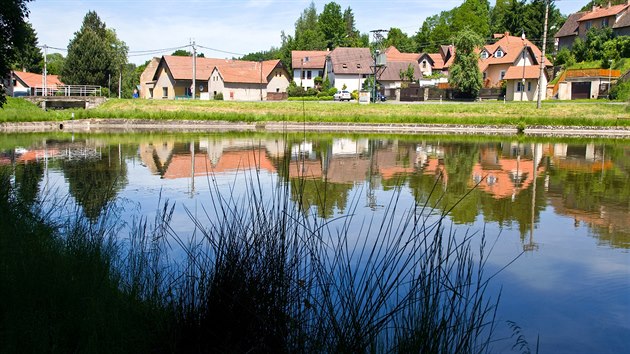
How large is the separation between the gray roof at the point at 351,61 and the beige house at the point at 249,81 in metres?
6.75

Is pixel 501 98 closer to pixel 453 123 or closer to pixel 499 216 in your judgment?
pixel 453 123

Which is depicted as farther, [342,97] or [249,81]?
[249,81]

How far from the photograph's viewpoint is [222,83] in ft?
236

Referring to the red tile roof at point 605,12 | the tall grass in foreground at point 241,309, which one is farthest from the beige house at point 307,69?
the tall grass in foreground at point 241,309

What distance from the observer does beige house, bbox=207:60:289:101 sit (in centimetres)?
7212

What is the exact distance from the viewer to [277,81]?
7706 centimetres

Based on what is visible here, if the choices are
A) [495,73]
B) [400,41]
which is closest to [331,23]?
[400,41]

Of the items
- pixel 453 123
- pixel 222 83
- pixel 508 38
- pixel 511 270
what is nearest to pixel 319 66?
pixel 222 83

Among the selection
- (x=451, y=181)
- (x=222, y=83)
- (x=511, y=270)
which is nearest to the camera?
(x=511, y=270)

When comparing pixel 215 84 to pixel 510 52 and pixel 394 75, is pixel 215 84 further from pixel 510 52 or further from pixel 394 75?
pixel 510 52

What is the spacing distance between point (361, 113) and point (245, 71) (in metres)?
34.8

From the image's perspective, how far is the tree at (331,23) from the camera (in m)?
114

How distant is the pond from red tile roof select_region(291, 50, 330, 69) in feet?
171

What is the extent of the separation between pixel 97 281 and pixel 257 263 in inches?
61.3
